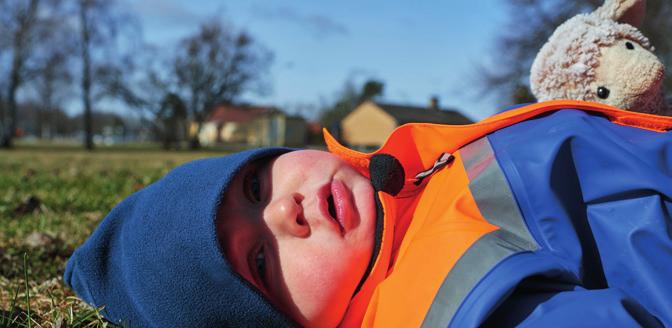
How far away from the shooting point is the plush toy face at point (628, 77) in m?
1.84

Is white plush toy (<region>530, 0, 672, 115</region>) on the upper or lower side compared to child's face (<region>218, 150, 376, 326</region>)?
upper

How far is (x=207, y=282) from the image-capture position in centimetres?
153

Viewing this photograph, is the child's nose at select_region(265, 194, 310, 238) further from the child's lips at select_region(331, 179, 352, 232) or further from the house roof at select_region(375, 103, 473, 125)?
the house roof at select_region(375, 103, 473, 125)

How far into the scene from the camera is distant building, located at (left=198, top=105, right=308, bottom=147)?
1804 inches

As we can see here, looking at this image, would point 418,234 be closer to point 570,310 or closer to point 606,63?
point 570,310

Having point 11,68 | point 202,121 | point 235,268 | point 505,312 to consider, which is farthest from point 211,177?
point 202,121


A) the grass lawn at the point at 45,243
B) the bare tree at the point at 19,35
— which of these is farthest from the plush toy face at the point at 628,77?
the bare tree at the point at 19,35

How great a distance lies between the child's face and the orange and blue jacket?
2.6 inches

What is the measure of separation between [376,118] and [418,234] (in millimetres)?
49284

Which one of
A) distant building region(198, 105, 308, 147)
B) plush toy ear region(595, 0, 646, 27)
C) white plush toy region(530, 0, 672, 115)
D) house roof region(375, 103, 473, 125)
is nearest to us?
white plush toy region(530, 0, 672, 115)

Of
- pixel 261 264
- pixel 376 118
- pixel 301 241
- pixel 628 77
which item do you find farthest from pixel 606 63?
pixel 376 118

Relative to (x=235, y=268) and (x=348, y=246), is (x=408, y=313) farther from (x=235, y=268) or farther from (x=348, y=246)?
(x=235, y=268)

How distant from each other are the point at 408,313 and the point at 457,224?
25cm

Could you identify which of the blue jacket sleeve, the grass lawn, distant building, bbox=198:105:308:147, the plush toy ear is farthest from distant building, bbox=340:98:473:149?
the blue jacket sleeve
